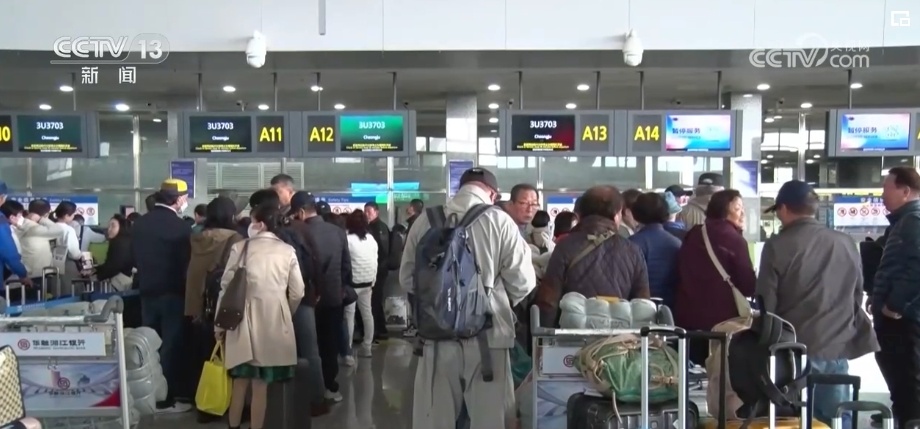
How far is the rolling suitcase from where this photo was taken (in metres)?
2.56

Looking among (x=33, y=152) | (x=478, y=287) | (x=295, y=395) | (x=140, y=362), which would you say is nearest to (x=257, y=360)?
(x=295, y=395)

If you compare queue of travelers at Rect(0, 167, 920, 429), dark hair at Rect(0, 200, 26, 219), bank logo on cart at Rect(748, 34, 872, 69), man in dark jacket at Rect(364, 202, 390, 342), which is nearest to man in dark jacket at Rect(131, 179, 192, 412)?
queue of travelers at Rect(0, 167, 920, 429)

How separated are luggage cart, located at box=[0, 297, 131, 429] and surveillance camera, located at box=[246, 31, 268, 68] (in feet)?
12.9

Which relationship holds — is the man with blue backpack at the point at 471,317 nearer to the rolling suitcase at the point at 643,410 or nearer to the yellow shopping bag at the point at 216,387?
the rolling suitcase at the point at 643,410

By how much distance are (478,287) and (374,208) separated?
528cm

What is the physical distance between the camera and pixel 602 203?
3768mm

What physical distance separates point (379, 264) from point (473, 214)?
5091 mm

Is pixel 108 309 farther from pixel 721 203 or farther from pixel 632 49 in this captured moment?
pixel 632 49

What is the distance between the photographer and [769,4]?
279 inches

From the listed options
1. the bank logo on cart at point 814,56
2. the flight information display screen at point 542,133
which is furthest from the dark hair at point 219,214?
the bank logo on cart at point 814,56

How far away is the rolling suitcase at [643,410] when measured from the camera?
2557mm

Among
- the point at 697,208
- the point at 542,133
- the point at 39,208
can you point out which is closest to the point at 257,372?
the point at 697,208

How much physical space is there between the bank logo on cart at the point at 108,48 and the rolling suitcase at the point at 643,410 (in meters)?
6.04

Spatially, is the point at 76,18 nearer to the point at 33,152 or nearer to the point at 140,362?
the point at 33,152
